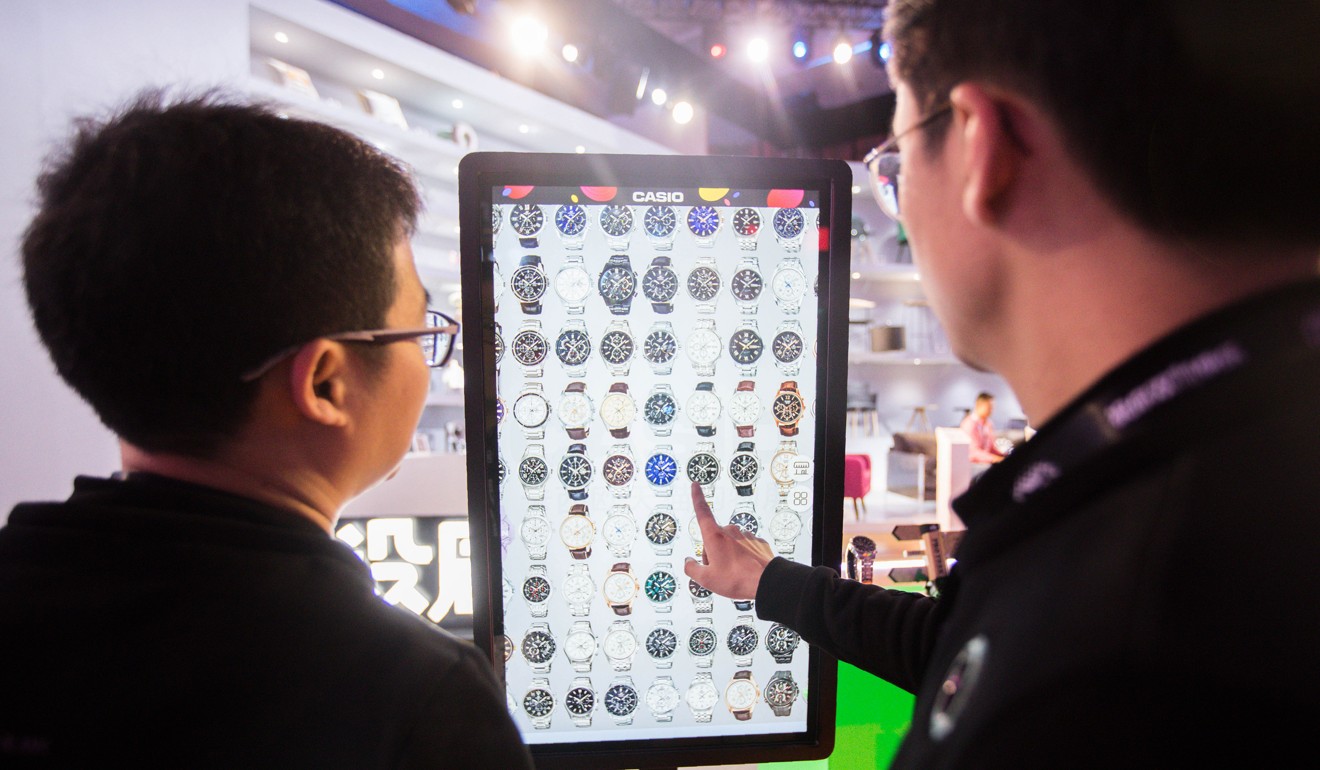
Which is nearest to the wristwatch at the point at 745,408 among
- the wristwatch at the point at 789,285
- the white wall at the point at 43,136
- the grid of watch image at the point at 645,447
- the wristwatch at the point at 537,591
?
the grid of watch image at the point at 645,447

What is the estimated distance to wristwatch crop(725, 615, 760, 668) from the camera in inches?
36.6

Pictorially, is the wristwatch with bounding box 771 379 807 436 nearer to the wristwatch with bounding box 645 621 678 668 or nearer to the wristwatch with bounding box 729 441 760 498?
the wristwatch with bounding box 729 441 760 498

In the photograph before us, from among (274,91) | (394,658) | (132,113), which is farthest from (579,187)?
(274,91)

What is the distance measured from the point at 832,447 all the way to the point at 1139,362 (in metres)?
0.46

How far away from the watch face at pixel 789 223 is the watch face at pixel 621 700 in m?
0.64

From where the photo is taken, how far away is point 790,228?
2.82 ft

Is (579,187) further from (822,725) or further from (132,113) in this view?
(822,725)

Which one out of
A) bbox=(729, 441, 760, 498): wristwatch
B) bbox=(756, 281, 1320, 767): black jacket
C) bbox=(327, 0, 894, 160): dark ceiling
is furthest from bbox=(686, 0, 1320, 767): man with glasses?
bbox=(327, 0, 894, 160): dark ceiling

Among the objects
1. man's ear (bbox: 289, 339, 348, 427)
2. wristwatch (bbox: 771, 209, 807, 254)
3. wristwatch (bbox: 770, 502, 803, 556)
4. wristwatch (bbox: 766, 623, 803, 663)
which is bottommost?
wristwatch (bbox: 766, 623, 803, 663)

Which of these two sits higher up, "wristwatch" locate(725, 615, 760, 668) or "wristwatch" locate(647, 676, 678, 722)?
"wristwatch" locate(725, 615, 760, 668)

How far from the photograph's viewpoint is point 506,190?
819 mm

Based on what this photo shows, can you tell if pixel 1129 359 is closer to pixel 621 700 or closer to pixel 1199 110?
pixel 1199 110

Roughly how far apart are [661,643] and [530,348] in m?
0.44

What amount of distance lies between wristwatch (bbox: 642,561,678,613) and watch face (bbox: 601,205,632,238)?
44 cm
